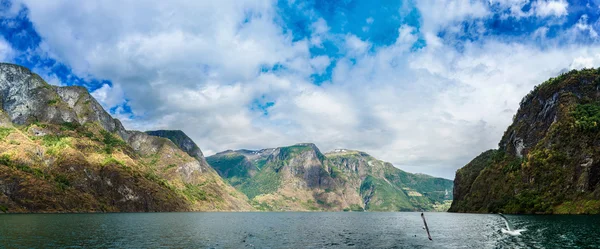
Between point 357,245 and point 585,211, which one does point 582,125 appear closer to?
point 585,211

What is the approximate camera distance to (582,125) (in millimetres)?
193500

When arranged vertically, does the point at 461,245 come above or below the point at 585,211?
below

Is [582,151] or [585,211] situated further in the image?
[582,151]

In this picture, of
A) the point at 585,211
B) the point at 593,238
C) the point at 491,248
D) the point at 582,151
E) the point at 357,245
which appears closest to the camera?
the point at 491,248

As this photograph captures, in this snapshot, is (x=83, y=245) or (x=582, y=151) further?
(x=582, y=151)

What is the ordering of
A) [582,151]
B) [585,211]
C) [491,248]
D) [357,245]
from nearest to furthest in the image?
[491,248]
[357,245]
[585,211]
[582,151]

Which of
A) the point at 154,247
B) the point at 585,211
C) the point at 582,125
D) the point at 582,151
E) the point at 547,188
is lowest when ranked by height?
the point at 154,247

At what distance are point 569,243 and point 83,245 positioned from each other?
9563cm

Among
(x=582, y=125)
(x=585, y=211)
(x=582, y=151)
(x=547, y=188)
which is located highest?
(x=582, y=125)

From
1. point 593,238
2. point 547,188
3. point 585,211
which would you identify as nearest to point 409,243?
point 593,238

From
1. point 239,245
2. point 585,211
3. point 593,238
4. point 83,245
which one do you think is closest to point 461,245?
point 593,238

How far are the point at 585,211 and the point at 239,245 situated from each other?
16880cm

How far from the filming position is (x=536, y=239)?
7950 centimetres

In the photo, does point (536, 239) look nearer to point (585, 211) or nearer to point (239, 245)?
point (239, 245)
